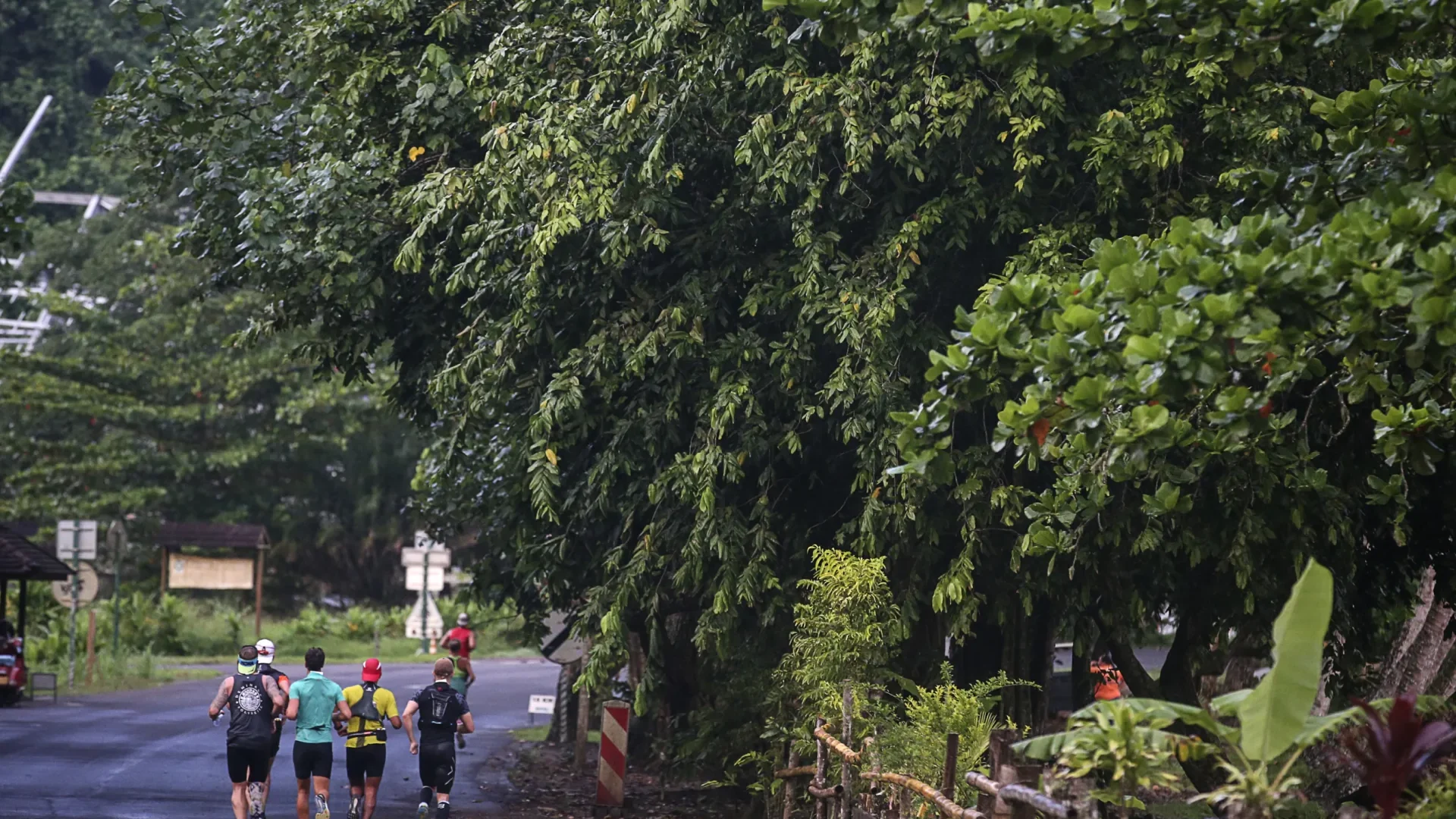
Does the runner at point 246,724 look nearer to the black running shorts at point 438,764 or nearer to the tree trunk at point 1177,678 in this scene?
the black running shorts at point 438,764

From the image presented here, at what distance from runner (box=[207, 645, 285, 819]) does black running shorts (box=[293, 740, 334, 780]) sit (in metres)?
0.27

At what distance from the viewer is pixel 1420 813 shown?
5.62 meters

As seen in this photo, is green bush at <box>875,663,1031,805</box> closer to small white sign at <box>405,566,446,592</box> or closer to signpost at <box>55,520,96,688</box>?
signpost at <box>55,520,96,688</box>

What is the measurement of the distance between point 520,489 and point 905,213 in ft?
12.2

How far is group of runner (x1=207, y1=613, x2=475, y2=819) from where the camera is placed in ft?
42.1

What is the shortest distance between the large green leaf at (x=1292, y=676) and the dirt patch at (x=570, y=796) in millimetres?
9390

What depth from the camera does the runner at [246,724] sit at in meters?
12.8

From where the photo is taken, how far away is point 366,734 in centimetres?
1322

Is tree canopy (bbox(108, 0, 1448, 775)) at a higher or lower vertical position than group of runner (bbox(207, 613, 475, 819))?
higher

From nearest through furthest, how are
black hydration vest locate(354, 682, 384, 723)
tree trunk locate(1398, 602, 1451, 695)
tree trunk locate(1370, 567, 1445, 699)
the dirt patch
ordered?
black hydration vest locate(354, 682, 384, 723) < tree trunk locate(1398, 602, 1451, 695) < tree trunk locate(1370, 567, 1445, 699) < the dirt patch

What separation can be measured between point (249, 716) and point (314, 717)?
518 mm

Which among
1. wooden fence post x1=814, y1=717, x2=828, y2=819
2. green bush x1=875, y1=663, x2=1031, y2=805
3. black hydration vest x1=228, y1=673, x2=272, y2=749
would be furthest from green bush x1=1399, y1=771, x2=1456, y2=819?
black hydration vest x1=228, y1=673, x2=272, y2=749

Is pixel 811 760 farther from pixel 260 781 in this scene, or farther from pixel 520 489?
pixel 260 781

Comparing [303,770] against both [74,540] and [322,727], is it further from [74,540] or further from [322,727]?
[74,540]
